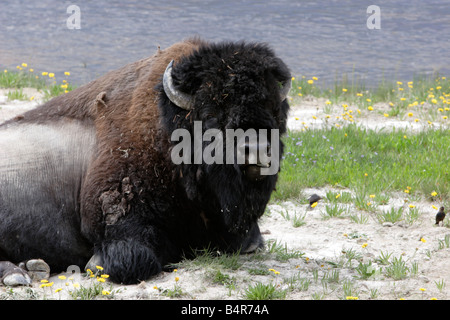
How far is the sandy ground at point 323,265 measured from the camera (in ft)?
16.4

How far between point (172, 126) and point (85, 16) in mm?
14868

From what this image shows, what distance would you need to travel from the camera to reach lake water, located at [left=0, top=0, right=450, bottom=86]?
1523cm

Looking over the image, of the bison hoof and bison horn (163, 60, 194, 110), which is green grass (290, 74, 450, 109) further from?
the bison hoof

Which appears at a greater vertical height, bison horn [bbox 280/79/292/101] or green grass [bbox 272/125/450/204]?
bison horn [bbox 280/79/292/101]

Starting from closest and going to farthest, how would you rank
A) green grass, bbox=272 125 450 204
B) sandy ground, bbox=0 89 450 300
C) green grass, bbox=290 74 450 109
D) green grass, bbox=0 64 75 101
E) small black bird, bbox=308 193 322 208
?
sandy ground, bbox=0 89 450 300 → small black bird, bbox=308 193 322 208 → green grass, bbox=272 125 450 204 → green grass, bbox=0 64 75 101 → green grass, bbox=290 74 450 109

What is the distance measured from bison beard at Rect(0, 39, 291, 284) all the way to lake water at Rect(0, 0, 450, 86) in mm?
7473

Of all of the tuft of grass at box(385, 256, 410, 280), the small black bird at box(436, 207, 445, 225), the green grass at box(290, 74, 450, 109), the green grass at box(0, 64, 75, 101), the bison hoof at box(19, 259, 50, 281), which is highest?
the green grass at box(0, 64, 75, 101)

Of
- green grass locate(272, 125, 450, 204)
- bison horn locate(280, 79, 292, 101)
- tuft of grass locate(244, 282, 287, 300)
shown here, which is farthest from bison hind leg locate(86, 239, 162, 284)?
green grass locate(272, 125, 450, 204)

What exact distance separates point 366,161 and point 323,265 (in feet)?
9.90

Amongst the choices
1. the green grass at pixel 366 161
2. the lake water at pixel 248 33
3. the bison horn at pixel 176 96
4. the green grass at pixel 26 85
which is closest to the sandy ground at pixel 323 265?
the green grass at pixel 366 161

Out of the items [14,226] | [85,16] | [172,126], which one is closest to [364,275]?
[172,126]

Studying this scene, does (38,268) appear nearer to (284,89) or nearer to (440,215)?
(284,89)

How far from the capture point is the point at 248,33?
1702cm

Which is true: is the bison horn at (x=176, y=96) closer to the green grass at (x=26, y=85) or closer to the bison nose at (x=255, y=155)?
the bison nose at (x=255, y=155)
